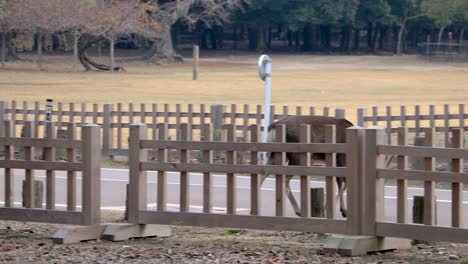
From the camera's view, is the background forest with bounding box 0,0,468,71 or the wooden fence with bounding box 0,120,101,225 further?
the background forest with bounding box 0,0,468,71

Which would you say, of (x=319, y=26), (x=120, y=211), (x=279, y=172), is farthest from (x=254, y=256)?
(x=319, y=26)

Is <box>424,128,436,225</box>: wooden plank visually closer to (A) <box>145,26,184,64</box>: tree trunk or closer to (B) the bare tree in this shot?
(B) the bare tree

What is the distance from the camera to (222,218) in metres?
10.1

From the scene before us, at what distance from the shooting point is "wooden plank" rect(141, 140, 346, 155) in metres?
9.65

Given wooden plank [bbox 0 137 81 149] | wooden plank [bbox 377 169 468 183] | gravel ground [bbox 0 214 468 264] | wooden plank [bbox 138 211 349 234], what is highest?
wooden plank [bbox 0 137 81 149]

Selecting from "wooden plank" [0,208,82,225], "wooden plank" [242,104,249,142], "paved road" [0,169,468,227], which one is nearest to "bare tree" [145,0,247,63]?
"wooden plank" [242,104,249,142]

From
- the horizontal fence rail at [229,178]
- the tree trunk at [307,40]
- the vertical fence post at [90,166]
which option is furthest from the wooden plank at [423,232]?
the tree trunk at [307,40]

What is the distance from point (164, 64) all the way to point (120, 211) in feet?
215

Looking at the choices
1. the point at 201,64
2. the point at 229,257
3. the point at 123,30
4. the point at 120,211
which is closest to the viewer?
the point at 229,257

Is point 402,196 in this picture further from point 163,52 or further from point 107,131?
point 163,52

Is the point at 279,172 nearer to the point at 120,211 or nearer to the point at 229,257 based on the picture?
the point at 229,257

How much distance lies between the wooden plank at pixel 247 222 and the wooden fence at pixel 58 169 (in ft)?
1.94

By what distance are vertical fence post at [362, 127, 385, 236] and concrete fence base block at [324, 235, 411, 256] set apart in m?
0.10

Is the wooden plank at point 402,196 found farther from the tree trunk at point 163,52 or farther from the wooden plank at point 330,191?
the tree trunk at point 163,52
